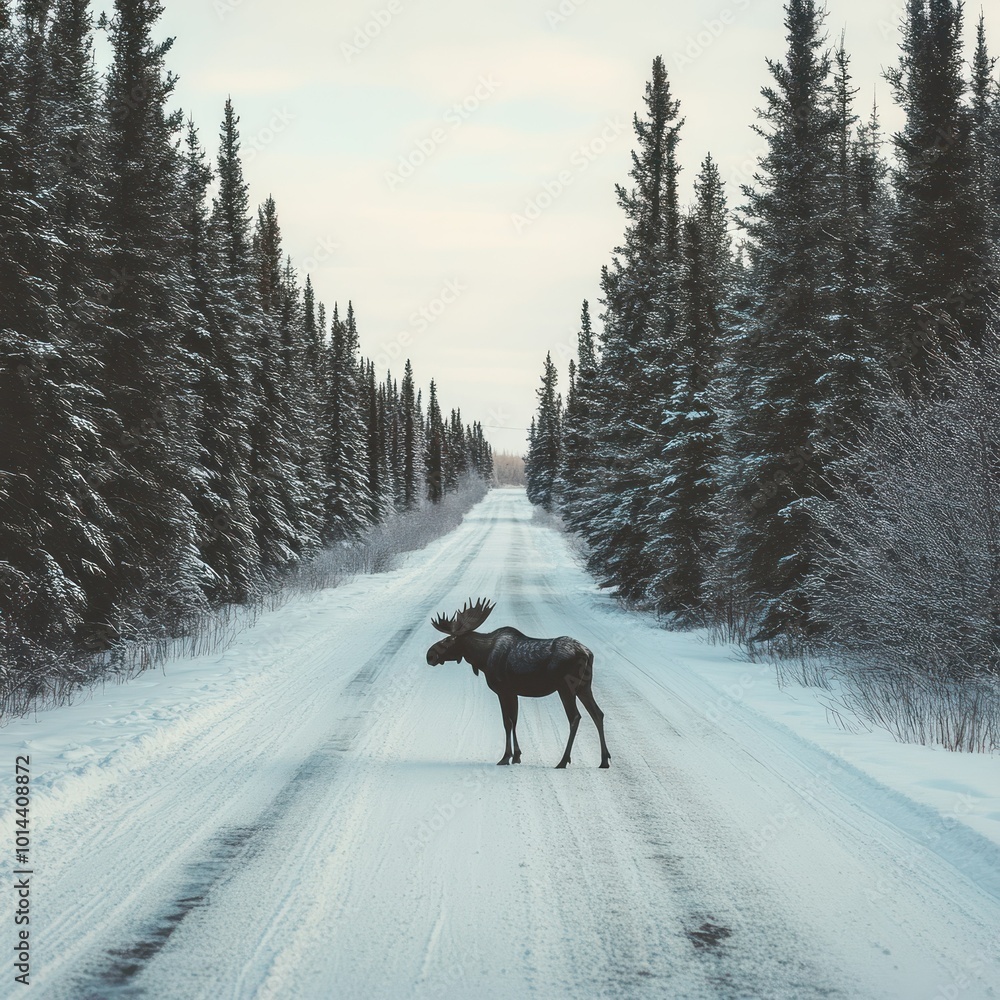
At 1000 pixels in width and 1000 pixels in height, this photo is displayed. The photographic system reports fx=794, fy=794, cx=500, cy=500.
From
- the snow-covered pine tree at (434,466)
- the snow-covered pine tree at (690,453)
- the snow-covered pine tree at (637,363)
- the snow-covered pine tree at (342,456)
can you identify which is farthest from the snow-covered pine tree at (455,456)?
the snow-covered pine tree at (690,453)

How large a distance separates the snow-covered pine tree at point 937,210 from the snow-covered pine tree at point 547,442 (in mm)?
62262

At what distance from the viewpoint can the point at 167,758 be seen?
298 inches

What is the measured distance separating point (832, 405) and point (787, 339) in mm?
1590

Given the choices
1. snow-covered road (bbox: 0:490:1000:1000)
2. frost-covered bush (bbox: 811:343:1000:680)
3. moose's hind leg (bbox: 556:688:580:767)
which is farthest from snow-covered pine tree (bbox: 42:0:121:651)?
frost-covered bush (bbox: 811:343:1000:680)

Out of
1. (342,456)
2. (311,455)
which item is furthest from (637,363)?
(342,456)

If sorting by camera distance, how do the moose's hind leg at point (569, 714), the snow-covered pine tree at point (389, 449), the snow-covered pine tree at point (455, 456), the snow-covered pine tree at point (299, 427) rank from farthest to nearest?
the snow-covered pine tree at point (455, 456) → the snow-covered pine tree at point (389, 449) → the snow-covered pine tree at point (299, 427) → the moose's hind leg at point (569, 714)

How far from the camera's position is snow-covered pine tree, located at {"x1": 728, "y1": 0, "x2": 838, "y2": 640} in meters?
14.6

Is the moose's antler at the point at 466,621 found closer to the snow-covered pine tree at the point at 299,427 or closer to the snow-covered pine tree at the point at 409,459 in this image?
the snow-covered pine tree at the point at 299,427

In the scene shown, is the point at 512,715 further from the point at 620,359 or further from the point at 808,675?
the point at 620,359

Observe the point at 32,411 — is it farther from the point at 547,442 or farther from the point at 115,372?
the point at 547,442

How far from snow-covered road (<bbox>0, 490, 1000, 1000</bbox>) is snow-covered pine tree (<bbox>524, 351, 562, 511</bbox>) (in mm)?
72671

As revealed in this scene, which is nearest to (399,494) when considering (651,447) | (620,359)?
(620,359)

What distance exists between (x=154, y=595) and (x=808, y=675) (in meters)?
12.1

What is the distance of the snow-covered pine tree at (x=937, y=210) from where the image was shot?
16938 mm
